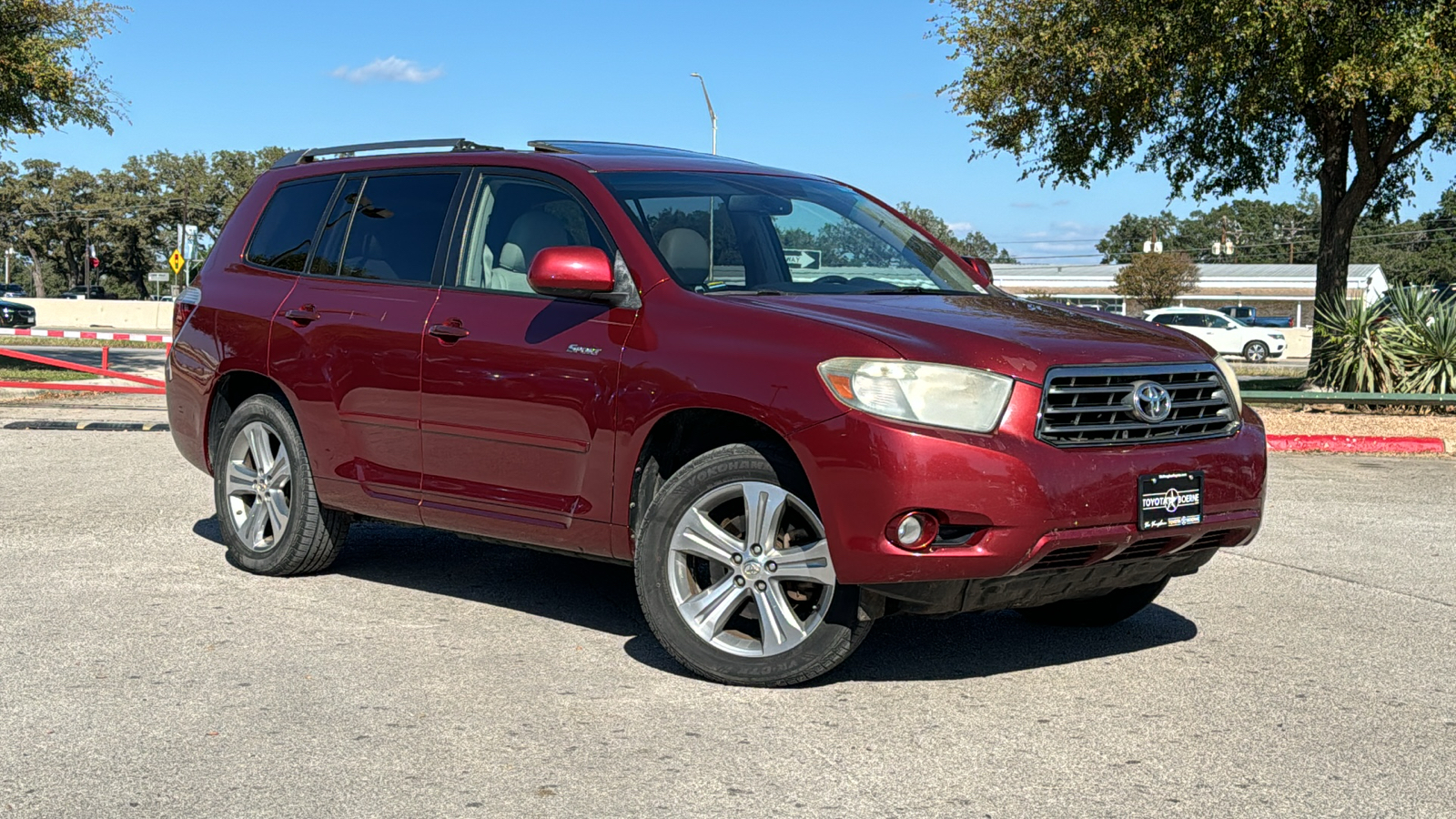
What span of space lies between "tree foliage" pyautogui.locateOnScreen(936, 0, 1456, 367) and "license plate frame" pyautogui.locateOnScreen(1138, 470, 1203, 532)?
12.6m

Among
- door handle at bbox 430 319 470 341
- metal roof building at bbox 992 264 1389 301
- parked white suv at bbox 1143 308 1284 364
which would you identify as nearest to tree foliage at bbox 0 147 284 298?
metal roof building at bbox 992 264 1389 301

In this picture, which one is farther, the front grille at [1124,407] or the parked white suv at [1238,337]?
the parked white suv at [1238,337]

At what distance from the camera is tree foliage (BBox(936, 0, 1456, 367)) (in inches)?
640

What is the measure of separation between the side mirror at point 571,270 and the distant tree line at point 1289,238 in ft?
335

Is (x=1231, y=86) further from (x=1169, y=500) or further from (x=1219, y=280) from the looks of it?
(x=1219, y=280)

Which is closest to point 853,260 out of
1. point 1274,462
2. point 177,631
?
point 177,631

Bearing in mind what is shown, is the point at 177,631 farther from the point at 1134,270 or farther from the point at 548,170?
the point at 1134,270

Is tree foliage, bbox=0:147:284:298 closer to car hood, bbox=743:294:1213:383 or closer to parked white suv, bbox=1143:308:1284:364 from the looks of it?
parked white suv, bbox=1143:308:1284:364

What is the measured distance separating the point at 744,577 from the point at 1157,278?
69831mm

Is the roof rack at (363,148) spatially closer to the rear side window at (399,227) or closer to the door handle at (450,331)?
the rear side window at (399,227)

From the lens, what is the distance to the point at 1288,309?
298 feet

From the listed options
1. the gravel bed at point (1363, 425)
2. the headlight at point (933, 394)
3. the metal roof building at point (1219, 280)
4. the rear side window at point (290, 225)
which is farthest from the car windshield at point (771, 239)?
the metal roof building at point (1219, 280)

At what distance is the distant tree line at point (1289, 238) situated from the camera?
4690 inches

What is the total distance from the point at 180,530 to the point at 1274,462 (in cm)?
874
